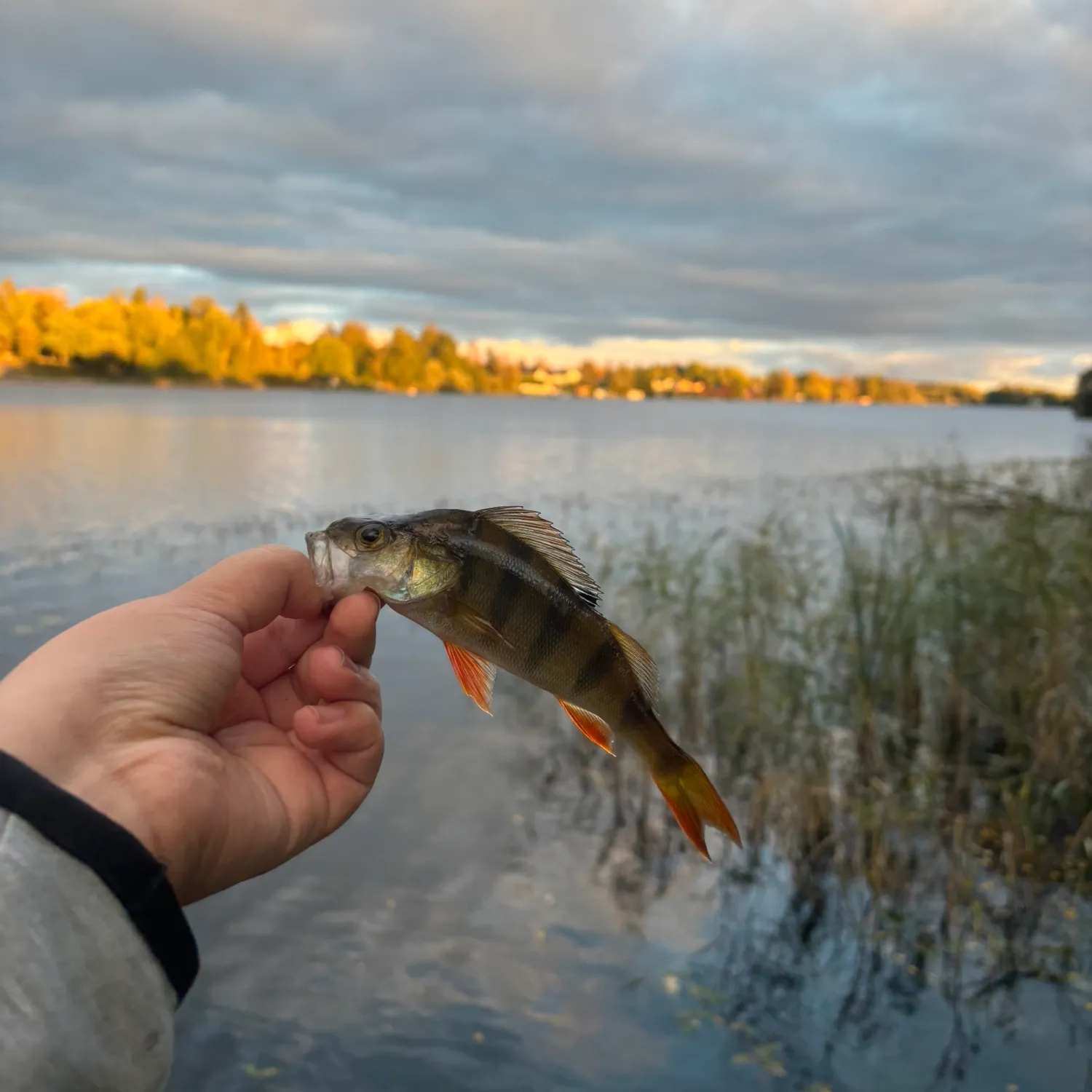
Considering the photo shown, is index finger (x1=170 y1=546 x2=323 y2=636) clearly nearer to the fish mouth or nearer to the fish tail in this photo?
the fish mouth

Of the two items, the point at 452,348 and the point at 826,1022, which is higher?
the point at 452,348

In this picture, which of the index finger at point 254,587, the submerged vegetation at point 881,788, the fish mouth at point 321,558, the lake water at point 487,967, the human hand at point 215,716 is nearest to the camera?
the human hand at point 215,716

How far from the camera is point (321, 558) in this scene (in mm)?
2428

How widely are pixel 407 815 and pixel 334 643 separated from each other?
22.7 feet

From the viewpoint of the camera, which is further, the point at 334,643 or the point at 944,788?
the point at 944,788

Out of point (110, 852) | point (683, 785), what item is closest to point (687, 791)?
point (683, 785)

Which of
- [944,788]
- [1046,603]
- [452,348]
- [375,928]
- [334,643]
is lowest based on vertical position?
[375,928]

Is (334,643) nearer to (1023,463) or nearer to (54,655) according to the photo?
(54,655)

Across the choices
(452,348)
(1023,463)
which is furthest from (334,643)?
(1023,463)

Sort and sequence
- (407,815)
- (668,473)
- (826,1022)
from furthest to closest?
(668,473)
(407,815)
(826,1022)

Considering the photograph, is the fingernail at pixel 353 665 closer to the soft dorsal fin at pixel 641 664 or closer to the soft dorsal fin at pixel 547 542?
the soft dorsal fin at pixel 547 542

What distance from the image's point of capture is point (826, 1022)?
619 centimetres

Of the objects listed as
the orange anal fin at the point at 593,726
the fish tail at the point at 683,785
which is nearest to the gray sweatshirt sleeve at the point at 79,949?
the orange anal fin at the point at 593,726

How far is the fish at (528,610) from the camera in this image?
225 centimetres
